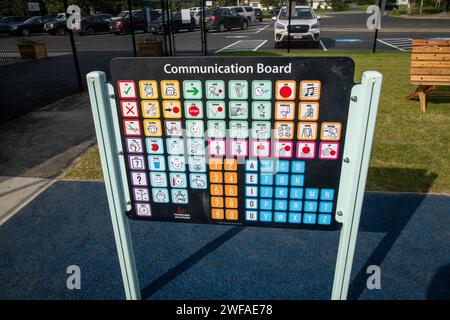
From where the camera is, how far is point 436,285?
2.84 m

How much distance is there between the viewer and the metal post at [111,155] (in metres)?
1.92

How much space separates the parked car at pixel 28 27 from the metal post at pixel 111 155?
30137mm

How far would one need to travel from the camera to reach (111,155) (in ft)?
6.79

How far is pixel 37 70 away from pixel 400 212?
542 inches

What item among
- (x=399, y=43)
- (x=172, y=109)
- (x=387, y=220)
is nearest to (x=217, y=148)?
(x=172, y=109)

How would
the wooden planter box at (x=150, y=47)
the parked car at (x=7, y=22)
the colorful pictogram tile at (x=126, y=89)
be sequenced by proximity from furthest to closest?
1. the parked car at (x=7, y=22)
2. the wooden planter box at (x=150, y=47)
3. the colorful pictogram tile at (x=126, y=89)

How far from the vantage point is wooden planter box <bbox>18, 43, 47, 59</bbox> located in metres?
16.2

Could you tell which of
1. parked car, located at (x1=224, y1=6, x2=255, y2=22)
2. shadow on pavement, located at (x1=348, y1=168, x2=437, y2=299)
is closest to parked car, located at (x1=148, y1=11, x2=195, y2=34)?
parked car, located at (x1=224, y1=6, x2=255, y2=22)

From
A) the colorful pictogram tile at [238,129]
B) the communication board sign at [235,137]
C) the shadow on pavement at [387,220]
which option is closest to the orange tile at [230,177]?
the communication board sign at [235,137]

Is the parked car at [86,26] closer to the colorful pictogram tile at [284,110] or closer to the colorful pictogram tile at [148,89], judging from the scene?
the colorful pictogram tile at [148,89]

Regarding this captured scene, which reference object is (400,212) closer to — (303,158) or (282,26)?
(303,158)

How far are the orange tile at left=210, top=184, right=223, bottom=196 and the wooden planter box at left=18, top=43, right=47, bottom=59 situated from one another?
56.8 ft

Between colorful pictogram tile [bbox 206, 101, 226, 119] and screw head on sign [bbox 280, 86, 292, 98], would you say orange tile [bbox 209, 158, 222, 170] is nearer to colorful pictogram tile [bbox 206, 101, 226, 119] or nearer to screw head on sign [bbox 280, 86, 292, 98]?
colorful pictogram tile [bbox 206, 101, 226, 119]
